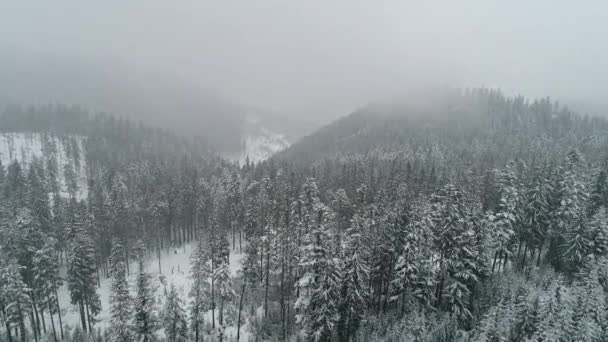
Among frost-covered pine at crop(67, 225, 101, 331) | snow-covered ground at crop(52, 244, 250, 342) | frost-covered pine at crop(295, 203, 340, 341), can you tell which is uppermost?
frost-covered pine at crop(295, 203, 340, 341)

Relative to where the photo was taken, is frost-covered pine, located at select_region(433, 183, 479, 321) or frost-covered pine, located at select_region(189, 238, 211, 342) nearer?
frost-covered pine, located at select_region(433, 183, 479, 321)

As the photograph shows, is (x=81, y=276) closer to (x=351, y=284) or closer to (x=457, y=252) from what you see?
(x=351, y=284)

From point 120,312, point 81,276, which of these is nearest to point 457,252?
point 120,312

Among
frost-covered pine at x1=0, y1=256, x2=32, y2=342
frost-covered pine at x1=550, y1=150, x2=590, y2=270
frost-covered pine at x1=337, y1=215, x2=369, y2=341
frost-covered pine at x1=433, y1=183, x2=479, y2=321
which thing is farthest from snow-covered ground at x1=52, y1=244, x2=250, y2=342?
frost-covered pine at x1=550, y1=150, x2=590, y2=270

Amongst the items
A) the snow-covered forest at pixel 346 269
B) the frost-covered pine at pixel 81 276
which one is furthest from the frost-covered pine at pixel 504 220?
the frost-covered pine at pixel 81 276

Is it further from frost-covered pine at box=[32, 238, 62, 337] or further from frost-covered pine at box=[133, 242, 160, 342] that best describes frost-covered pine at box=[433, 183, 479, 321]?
frost-covered pine at box=[32, 238, 62, 337]

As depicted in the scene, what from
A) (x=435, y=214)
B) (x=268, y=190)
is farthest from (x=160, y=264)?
(x=435, y=214)
